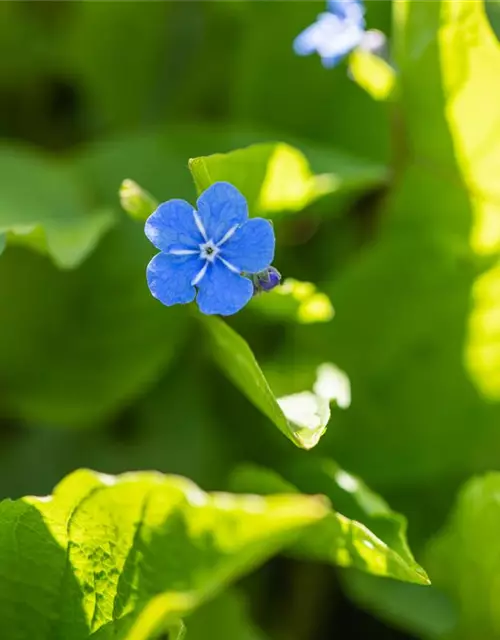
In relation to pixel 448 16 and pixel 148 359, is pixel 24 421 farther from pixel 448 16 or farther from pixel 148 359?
pixel 448 16

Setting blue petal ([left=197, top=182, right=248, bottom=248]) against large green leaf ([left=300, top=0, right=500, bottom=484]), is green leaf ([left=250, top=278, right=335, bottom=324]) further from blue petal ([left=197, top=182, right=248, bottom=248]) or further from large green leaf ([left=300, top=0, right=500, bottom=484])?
large green leaf ([left=300, top=0, right=500, bottom=484])

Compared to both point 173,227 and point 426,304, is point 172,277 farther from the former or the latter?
point 426,304

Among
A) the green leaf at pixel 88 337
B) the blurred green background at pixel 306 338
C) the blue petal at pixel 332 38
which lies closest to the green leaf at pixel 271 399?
the blurred green background at pixel 306 338

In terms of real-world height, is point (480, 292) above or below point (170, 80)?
below

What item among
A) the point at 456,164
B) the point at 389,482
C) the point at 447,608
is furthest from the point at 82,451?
the point at 456,164

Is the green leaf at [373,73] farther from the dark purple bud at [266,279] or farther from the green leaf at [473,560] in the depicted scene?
the green leaf at [473,560]

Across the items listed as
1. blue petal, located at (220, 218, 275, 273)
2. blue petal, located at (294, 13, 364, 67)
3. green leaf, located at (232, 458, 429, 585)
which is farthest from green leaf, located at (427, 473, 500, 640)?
blue petal, located at (294, 13, 364, 67)

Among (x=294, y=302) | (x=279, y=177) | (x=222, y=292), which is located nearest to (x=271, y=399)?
(x=222, y=292)
